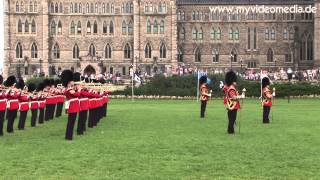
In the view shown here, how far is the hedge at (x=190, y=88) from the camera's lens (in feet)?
216

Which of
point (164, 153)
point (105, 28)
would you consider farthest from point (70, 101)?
point (105, 28)

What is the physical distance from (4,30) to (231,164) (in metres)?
89.6

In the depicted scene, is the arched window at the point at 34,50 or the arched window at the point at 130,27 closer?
the arched window at the point at 34,50

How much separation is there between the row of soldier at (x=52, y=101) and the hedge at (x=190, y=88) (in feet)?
97.3

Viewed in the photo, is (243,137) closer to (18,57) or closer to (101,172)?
(101,172)

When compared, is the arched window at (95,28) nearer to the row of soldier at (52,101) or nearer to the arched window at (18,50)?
the arched window at (18,50)

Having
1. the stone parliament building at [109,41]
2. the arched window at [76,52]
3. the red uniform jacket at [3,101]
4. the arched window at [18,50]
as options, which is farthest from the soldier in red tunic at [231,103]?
the arched window at [18,50]

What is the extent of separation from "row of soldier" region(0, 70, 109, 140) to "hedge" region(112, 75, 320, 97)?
97.3 ft

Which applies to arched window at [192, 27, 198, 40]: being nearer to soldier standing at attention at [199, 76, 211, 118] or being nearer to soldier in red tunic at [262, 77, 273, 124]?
soldier standing at attention at [199, 76, 211, 118]

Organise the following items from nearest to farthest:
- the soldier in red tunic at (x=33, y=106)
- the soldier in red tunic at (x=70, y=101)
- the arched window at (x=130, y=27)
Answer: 1. the soldier in red tunic at (x=70, y=101)
2. the soldier in red tunic at (x=33, y=106)
3. the arched window at (x=130, y=27)

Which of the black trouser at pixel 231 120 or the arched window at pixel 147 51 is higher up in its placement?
the arched window at pixel 147 51

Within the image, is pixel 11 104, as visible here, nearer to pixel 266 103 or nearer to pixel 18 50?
pixel 266 103

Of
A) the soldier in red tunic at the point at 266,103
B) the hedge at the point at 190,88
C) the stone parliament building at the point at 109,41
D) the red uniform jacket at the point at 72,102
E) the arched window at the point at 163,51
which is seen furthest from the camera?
the arched window at the point at 163,51

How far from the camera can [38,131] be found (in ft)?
93.8
